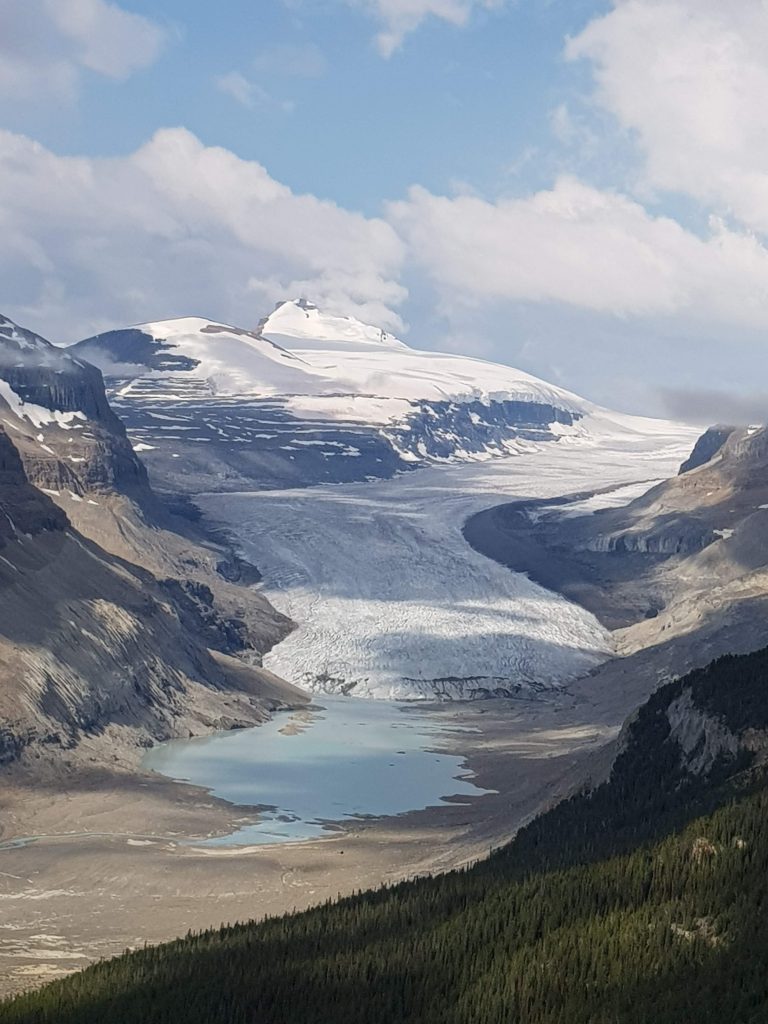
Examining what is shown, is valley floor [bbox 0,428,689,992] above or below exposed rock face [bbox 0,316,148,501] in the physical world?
below

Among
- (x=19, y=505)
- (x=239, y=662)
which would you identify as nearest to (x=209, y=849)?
(x=19, y=505)

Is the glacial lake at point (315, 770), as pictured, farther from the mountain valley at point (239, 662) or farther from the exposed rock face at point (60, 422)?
the exposed rock face at point (60, 422)

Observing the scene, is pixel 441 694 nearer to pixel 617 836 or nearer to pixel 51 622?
pixel 51 622

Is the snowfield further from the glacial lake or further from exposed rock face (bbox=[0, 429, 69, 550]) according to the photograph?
exposed rock face (bbox=[0, 429, 69, 550])

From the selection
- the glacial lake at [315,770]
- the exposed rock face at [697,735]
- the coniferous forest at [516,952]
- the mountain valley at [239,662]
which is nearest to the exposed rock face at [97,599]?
the mountain valley at [239,662]

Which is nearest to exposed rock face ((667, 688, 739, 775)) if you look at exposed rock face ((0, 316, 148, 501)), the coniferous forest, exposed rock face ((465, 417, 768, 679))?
the coniferous forest

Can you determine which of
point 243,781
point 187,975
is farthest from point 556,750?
point 187,975
